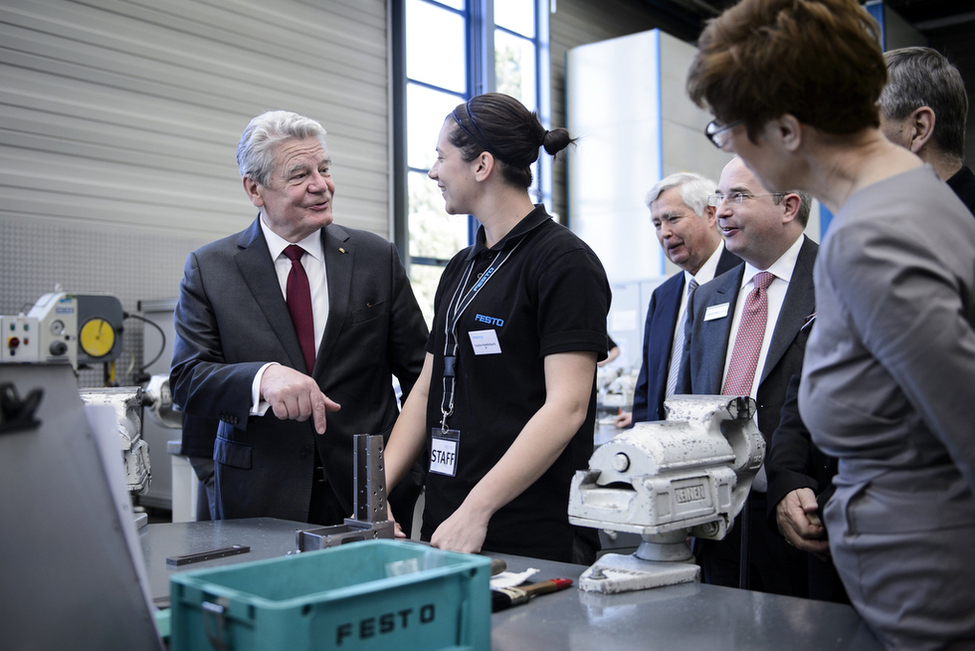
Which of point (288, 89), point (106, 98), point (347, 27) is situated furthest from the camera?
point (347, 27)

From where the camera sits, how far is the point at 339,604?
2.57 feet

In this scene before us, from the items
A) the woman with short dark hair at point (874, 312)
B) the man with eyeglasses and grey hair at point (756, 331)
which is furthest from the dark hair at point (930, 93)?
the woman with short dark hair at point (874, 312)

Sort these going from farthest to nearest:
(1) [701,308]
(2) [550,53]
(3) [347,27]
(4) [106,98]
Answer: (2) [550,53], (3) [347,27], (4) [106,98], (1) [701,308]

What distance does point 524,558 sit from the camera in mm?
1456

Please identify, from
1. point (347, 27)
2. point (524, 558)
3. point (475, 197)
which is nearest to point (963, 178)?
point (475, 197)

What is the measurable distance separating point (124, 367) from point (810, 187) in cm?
462

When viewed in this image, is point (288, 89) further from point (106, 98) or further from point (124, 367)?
point (124, 367)

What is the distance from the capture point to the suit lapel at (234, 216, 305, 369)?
203 centimetres

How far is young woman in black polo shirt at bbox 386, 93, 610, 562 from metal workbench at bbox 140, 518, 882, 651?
0.71 feet

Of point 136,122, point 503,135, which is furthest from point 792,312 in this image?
point 136,122

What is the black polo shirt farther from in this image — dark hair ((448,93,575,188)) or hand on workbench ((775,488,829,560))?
hand on workbench ((775,488,829,560))

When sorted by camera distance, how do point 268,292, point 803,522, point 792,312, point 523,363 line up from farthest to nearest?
point 268,292 → point 792,312 → point 523,363 → point 803,522

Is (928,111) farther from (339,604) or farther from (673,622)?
(339,604)

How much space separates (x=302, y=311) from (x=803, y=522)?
131cm
